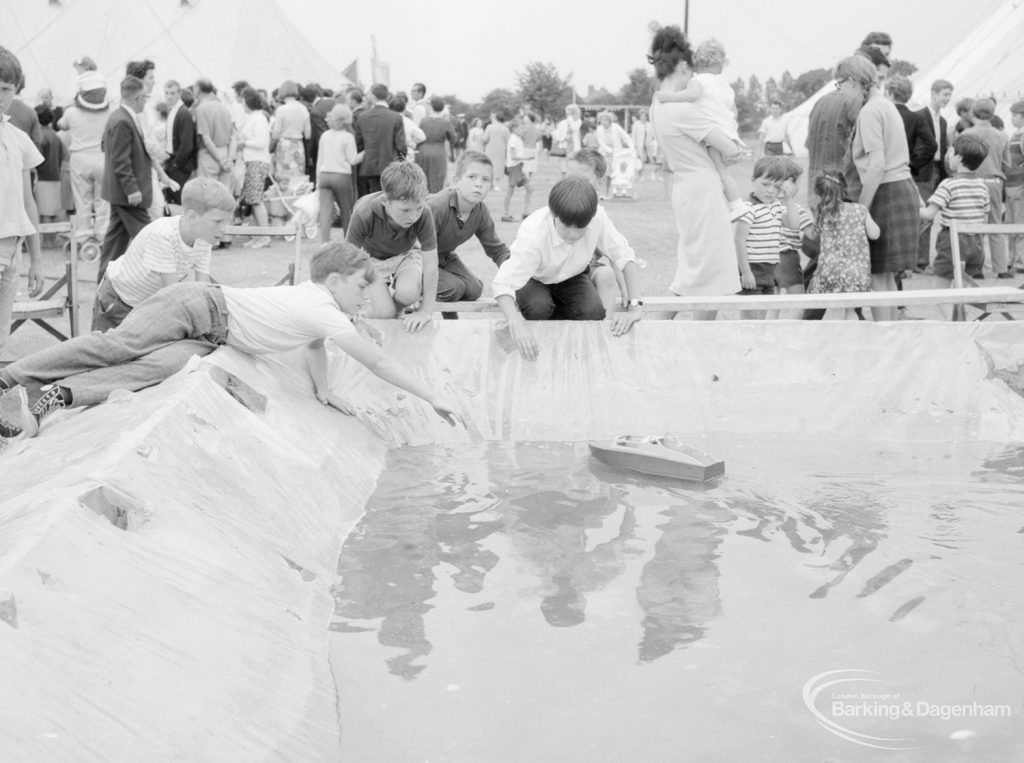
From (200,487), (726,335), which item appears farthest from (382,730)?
(726,335)

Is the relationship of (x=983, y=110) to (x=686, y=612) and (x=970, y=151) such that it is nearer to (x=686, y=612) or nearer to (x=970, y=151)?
(x=970, y=151)

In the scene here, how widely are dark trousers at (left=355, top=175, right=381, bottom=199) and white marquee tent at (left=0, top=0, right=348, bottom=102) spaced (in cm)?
1108

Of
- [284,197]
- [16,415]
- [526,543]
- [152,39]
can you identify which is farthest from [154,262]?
[152,39]

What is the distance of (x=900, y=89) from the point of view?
9070 millimetres

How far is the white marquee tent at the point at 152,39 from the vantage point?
22.3 metres

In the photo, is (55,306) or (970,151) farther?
(970,151)

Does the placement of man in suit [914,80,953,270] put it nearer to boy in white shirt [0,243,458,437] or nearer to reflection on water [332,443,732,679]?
reflection on water [332,443,732,679]

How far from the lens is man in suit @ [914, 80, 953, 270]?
970 cm

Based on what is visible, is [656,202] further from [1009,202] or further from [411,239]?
[411,239]

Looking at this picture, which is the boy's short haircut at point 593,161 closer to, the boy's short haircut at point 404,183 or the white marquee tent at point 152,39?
the boy's short haircut at point 404,183

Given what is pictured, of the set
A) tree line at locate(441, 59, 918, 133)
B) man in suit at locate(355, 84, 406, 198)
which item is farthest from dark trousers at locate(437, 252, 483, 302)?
tree line at locate(441, 59, 918, 133)

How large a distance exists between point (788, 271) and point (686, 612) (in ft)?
13.4

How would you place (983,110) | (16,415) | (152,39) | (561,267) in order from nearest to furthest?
1. (16,415)
2. (561,267)
3. (983,110)
4. (152,39)

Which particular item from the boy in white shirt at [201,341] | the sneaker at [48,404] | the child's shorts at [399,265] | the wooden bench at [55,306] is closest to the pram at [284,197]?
the wooden bench at [55,306]
